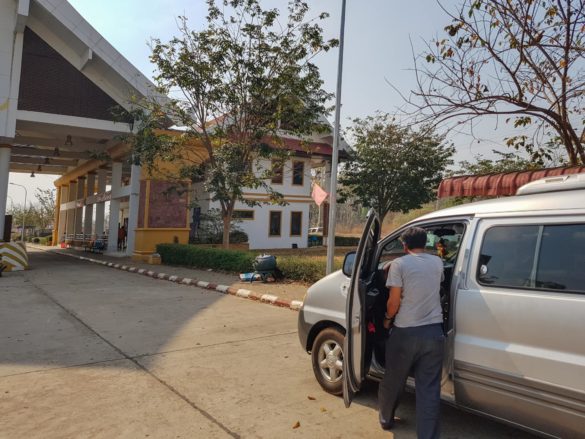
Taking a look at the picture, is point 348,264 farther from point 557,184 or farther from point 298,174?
point 298,174

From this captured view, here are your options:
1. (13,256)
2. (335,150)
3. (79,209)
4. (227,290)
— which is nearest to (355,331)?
(227,290)

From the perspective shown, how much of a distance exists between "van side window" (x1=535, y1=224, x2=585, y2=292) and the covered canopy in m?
6.04

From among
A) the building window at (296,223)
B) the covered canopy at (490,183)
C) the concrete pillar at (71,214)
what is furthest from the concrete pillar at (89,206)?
the covered canopy at (490,183)

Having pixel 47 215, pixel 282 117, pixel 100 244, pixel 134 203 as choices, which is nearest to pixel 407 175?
pixel 282 117

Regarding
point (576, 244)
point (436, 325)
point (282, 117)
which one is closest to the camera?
point (576, 244)

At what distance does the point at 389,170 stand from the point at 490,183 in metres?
15.6

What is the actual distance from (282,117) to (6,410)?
12.7 meters

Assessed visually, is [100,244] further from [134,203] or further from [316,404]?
[316,404]

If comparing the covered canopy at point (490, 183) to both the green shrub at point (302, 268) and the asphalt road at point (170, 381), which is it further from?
the asphalt road at point (170, 381)

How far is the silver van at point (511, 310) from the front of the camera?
9.07 feet

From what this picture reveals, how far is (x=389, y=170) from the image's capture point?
85.9 feet

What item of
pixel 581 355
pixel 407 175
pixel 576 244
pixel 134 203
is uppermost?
pixel 407 175

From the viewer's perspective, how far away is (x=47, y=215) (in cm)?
6688

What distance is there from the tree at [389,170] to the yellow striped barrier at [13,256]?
1745cm
